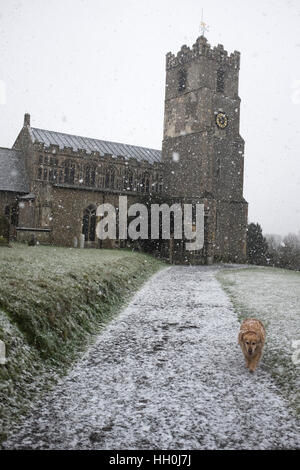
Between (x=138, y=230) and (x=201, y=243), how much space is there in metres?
6.11

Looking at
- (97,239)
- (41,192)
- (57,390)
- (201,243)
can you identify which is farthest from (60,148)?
(57,390)

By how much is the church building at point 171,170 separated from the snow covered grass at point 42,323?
881 inches

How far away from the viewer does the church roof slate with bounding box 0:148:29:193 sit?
33.7m

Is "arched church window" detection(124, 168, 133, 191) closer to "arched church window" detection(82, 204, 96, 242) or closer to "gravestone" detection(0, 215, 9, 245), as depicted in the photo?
"arched church window" detection(82, 204, 96, 242)

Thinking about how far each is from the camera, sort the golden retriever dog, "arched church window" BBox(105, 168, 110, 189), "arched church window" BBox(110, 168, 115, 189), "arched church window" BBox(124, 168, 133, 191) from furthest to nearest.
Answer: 1. "arched church window" BBox(124, 168, 133, 191)
2. "arched church window" BBox(110, 168, 115, 189)
3. "arched church window" BBox(105, 168, 110, 189)
4. the golden retriever dog

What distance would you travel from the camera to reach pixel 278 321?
9469 mm

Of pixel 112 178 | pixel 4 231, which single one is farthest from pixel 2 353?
pixel 112 178

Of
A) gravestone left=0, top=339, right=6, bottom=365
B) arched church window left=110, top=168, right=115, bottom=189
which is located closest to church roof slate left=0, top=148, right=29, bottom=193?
arched church window left=110, top=168, right=115, bottom=189

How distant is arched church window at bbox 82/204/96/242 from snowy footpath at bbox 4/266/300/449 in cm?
2734

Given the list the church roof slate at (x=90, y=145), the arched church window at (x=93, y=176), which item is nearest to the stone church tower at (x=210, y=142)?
the church roof slate at (x=90, y=145)

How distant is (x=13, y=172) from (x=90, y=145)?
31.4 ft

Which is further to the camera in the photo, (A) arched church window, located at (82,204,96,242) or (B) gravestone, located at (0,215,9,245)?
(A) arched church window, located at (82,204,96,242)

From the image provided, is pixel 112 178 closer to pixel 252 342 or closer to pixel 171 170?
pixel 171 170

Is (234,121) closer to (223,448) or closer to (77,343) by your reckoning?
(77,343)
